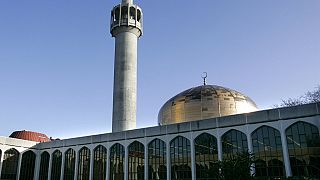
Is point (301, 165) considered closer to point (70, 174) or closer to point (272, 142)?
point (272, 142)

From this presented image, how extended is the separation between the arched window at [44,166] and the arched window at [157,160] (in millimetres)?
16696

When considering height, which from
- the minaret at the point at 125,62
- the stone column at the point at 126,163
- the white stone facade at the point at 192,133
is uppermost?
the minaret at the point at 125,62

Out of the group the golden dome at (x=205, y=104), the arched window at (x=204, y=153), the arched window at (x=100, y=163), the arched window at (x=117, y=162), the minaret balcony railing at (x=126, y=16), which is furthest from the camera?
the minaret balcony railing at (x=126, y=16)

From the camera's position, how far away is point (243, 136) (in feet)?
92.6

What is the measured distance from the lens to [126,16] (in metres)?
46.1

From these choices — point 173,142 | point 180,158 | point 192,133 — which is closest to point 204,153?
point 192,133

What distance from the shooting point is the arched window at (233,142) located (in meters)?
28.0

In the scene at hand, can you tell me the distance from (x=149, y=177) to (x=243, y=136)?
35.4 feet

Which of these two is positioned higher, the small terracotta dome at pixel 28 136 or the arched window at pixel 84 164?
the small terracotta dome at pixel 28 136

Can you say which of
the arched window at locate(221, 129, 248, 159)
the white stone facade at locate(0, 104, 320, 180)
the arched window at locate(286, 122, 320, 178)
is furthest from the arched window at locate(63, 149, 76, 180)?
the arched window at locate(286, 122, 320, 178)

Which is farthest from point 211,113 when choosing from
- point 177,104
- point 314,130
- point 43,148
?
point 43,148

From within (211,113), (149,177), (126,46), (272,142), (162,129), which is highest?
(126,46)

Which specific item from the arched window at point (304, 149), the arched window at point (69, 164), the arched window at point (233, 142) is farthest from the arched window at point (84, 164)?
the arched window at point (304, 149)

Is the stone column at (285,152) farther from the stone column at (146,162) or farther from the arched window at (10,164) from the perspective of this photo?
the arched window at (10,164)
